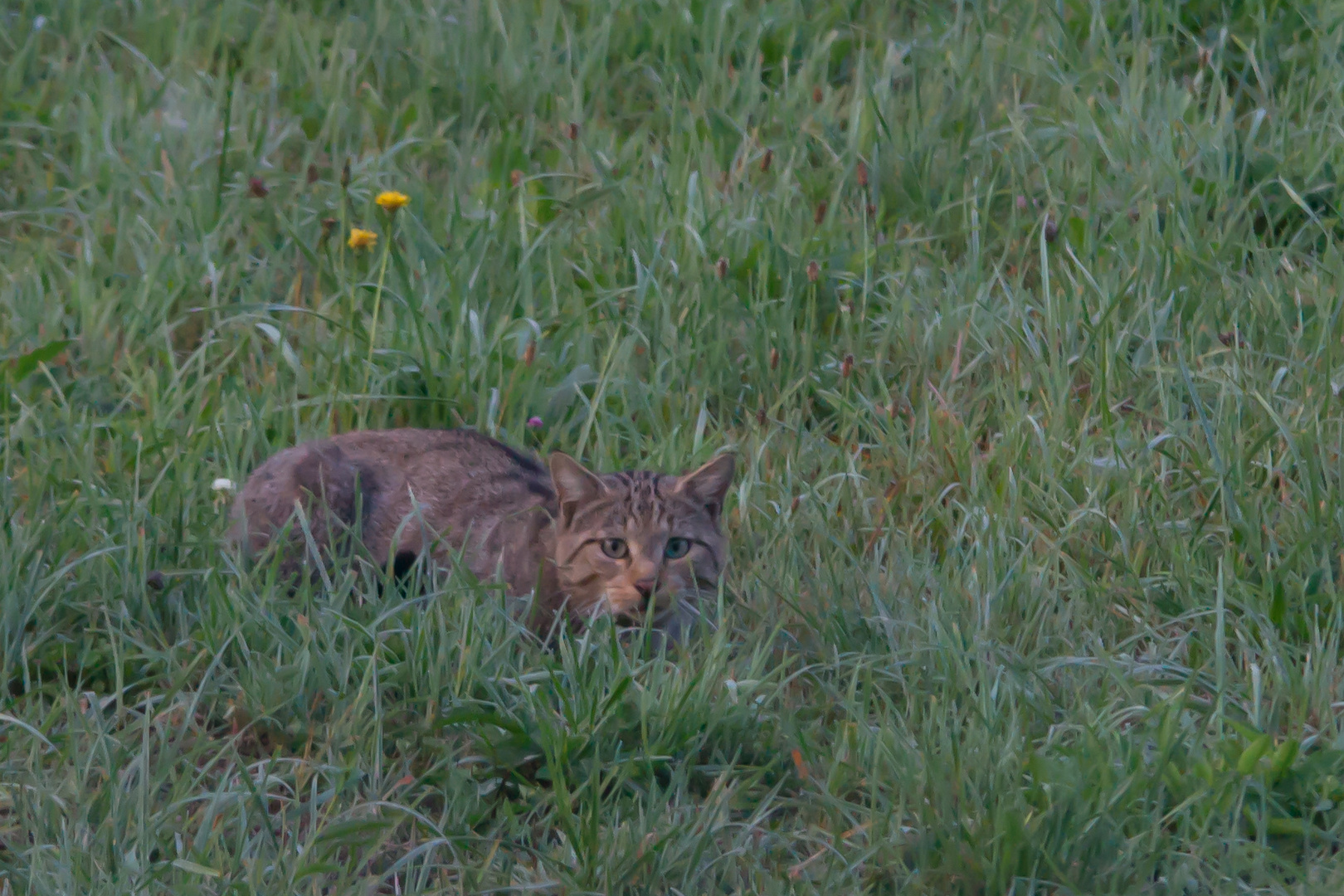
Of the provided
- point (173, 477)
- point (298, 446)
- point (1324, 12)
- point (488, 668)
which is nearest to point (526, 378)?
point (298, 446)

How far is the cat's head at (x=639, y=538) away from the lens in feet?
12.7

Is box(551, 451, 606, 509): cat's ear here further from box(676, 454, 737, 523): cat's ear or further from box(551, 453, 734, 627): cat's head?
box(676, 454, 737, 523): cat's ear

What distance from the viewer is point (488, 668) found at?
340 cm

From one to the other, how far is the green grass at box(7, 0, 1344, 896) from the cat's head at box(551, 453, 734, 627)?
151 millimetres

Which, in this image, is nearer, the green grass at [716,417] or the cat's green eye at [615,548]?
the green grass at [716,417]

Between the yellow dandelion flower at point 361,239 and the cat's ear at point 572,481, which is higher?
the yellow dandelion flower at point 361,239

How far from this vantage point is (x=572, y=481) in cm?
394

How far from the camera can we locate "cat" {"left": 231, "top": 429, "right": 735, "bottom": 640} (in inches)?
153

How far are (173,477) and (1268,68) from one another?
424 centimetres

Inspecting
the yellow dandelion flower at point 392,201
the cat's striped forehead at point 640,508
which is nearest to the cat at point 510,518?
the cat's striped forehead at point 640,508

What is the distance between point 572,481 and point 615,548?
20 centimetres

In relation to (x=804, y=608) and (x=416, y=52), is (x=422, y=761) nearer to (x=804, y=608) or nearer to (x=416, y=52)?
(x=804, y=608)

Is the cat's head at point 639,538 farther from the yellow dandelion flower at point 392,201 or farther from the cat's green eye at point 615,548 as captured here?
the yellow dandelion flower at point 392,201

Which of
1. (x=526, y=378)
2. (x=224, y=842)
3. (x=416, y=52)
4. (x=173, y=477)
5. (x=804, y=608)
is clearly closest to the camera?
(x=224, y=842)
